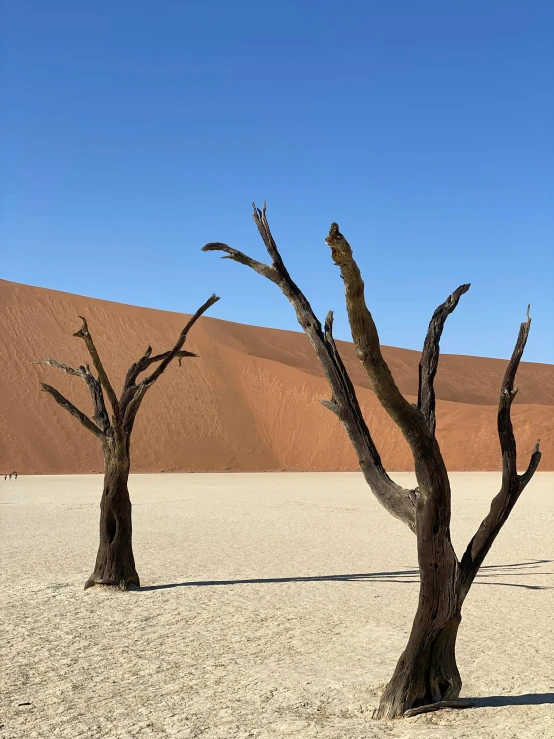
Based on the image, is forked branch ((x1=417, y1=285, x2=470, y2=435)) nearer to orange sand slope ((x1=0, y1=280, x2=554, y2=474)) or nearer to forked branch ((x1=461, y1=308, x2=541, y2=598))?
forked branch ((x1=461, y1=308, x2=541, y2=598))

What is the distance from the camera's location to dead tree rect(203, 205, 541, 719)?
18.1 ft

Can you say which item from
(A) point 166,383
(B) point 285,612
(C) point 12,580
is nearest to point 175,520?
(C) point 12,580

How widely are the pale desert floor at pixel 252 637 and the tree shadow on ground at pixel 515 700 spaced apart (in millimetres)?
16

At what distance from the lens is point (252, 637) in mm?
8445

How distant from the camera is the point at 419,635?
5695 mm

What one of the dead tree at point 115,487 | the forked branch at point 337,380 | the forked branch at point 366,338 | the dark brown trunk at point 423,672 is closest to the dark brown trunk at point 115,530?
the dead tree at point 115,487

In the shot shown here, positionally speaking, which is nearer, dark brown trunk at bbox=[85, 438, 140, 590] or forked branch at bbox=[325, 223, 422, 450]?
forked branch at bbox=[325, 223, 422, 450]

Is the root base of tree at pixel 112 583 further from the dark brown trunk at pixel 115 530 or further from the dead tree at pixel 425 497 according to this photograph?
the dead tree at pixel 425 497

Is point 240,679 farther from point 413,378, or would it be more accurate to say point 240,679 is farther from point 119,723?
point 413,378

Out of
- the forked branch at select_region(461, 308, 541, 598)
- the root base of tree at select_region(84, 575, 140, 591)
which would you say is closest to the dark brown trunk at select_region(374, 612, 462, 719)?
the forked branch at select_region(461, 308, 541, 598)

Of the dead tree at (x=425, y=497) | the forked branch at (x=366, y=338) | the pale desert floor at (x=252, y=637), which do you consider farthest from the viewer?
the pale desert floor at (x=252, y=637)

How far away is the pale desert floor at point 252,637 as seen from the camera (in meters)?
5.77

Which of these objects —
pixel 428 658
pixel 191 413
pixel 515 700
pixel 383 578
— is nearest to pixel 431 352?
pixel 428 658

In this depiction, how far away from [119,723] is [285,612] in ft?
13.6
